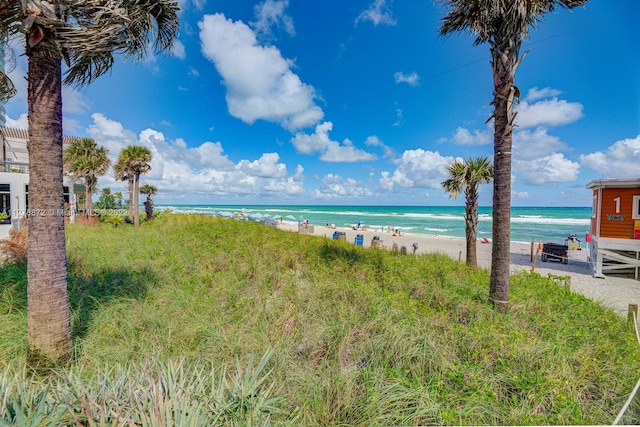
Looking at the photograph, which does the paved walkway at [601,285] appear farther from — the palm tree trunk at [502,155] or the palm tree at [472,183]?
the palm tree trunk at [502,155]

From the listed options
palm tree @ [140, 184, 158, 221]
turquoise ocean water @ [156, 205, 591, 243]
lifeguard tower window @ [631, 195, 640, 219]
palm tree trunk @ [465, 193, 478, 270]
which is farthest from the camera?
turquoise ocean water @ [156, 205, 591, 243]

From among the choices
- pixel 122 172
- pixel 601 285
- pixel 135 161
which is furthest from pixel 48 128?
pixel 122 172

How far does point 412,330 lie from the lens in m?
3.52

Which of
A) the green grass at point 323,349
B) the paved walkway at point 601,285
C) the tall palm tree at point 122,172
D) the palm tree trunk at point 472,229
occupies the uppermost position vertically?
the tall palm tree at point 122,172

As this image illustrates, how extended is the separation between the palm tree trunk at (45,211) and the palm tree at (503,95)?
643 cm

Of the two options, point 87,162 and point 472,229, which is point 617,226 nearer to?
point 472,229

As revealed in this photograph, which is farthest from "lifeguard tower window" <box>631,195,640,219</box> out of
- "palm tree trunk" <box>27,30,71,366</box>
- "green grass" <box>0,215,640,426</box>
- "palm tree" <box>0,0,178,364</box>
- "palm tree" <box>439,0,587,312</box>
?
"palm tree trunk" <box>27,30,71,366</box>

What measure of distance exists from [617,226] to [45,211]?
1673cm

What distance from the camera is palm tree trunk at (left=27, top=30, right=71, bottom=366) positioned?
104 inches

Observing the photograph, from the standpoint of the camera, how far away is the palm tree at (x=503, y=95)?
14.6ft

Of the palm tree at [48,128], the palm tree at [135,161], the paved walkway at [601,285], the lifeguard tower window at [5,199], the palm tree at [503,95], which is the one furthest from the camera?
the palm tree at [135,161]

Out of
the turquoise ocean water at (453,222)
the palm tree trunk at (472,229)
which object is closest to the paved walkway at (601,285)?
the palm tree trunk at (472,229)

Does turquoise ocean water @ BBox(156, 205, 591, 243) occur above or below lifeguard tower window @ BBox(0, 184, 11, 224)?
below

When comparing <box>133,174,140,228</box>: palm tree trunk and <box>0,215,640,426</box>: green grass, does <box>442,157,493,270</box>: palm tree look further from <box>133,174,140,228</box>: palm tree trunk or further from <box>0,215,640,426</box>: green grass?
<box>133,174,140,228</box>: palm tree trunk
